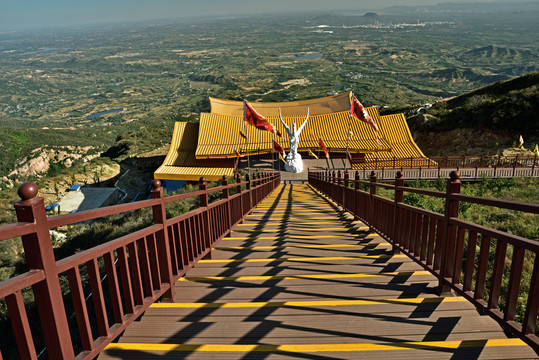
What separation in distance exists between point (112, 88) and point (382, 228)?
728 ft

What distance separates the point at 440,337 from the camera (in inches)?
97.7

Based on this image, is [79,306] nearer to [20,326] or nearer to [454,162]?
[20,326]

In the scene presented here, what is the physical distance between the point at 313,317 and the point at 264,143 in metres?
21.8

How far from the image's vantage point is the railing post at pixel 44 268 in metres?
1.66

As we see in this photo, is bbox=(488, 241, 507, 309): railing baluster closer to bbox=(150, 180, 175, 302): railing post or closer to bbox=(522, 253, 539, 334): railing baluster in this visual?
bbox=(522, 253, 539, 334): railing baluster

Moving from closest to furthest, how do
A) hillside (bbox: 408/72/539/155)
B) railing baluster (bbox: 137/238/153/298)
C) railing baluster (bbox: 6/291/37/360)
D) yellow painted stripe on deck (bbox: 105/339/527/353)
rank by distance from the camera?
railing baluster (bbox: 6/291/37/360)
yellow painted stripe on deck (bbox: 105/339/527/353)
railing baluster (bbox: 137/238/153/298)
hillside (bbox: 408/72/539/155)

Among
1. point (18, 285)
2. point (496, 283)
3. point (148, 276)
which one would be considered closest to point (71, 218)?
point (18, 285)

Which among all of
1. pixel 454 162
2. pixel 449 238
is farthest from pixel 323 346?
pixel 454 162

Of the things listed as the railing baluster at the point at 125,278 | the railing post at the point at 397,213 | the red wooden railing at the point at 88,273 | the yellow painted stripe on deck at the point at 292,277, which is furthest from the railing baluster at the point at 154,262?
the railing post at the point at 397,213

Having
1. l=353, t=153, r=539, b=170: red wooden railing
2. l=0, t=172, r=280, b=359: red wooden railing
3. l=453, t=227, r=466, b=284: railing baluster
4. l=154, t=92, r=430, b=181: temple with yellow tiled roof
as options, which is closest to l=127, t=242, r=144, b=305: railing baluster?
l=0, t=172, r=280, b=359: red wooden railing

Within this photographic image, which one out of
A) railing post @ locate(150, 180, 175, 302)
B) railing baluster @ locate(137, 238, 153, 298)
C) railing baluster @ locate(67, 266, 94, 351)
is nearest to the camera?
railing baluster @ locate(67, 266, 94, 351)

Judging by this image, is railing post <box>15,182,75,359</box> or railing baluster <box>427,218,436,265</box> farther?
railing baluster <box>427,218,436,265</box>

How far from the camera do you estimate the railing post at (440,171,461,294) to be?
303 cm

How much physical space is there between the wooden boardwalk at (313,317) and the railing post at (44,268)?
1.99 ft
